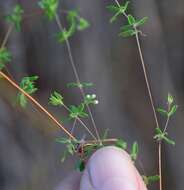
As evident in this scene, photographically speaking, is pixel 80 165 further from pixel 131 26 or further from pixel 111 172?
pixel 131 26

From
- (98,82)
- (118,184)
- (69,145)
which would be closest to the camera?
(69,145)

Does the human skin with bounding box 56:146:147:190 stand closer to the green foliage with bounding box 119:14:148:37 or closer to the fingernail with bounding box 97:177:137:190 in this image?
the fingernail with bounding box 97:177:137:190

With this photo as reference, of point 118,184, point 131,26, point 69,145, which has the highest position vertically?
point 131,26

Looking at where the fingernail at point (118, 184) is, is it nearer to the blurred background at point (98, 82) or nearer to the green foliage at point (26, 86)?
the green foliage at point (26, 86)

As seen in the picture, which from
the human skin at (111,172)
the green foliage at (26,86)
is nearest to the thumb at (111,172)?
the human skin at (111,172)

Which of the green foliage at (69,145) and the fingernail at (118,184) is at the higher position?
the green foliage at (69,145)

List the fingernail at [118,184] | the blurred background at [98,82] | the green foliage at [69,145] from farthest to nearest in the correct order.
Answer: the blurred background at [98,82], the fingernail at [118,184], the green foliage at [69,145]

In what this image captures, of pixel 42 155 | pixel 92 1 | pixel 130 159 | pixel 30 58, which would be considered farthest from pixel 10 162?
pixel 130 159

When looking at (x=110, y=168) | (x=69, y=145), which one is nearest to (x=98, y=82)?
(x=110, y=168)

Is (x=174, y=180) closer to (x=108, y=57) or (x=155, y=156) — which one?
(x=155, y=156)
